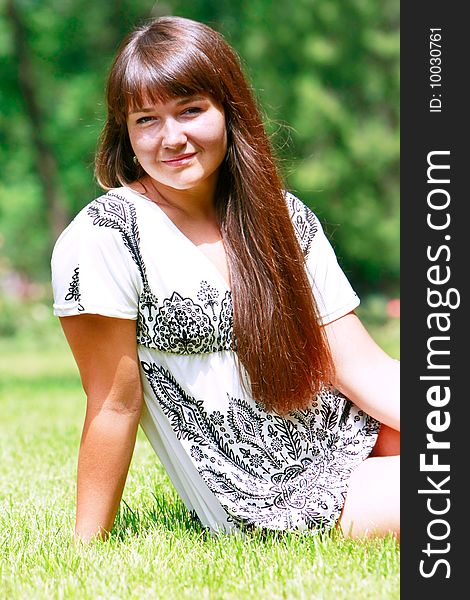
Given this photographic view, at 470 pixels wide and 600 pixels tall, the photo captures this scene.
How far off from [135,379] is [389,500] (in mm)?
734

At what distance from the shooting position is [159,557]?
253 cm

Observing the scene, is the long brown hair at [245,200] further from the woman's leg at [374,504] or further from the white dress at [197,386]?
the woman's leg at [374,504]

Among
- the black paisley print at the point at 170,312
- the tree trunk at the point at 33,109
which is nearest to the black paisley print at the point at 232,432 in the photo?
the black paisley print at the point at 170,312

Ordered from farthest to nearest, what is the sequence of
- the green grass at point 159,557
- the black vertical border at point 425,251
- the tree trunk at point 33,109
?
1. the tree trunk at point 33,109
2. the black vertical border at point 425,251
3. the green grass at point 159,557

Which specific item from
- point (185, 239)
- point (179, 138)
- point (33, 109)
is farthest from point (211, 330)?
point (33, 109)

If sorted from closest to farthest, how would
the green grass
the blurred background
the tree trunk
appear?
the green grass
the tree trunk
the blurred background

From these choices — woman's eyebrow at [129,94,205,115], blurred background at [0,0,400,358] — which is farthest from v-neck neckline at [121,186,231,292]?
blurred background at [0,0,400,358]

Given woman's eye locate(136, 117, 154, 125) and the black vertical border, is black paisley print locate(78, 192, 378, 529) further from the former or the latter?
the black vertical border

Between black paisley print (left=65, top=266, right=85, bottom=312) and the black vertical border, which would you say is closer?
the black vertical border

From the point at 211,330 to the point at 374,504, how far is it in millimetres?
621

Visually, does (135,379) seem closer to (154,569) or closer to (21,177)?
(154,569)

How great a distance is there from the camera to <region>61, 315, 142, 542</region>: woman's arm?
2666 mm

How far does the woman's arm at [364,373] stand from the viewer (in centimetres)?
285

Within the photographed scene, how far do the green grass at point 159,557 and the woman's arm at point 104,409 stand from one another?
0.11 meters
